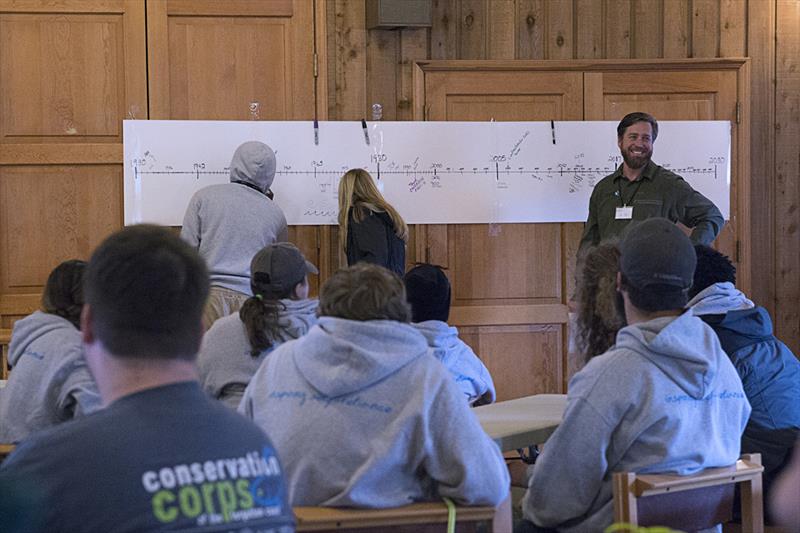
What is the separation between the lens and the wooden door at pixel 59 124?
19.0 ft

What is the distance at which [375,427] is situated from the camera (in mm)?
2277

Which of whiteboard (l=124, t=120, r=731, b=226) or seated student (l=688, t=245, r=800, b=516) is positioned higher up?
whiteboard (l=124, t=120, r=731, b=226)

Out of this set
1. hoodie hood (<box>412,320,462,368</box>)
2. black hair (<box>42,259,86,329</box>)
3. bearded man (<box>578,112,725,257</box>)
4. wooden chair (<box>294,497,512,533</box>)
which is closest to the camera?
wooden chair (<box>294,497,512,533</box>)

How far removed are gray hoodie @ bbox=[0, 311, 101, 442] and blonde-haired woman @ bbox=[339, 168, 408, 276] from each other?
97.6 inches

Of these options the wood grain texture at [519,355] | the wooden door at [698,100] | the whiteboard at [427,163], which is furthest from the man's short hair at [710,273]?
the wooden door at [698,100]

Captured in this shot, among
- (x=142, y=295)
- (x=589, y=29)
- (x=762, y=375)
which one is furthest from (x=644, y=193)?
(x=142, y=295)

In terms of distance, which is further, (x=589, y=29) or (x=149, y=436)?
(x=589, y=29)

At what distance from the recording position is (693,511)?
7.85 ft

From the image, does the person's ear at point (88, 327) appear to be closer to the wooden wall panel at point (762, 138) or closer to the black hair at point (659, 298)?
the black hair at point (659, 298)

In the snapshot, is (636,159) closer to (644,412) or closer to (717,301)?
(717,301)

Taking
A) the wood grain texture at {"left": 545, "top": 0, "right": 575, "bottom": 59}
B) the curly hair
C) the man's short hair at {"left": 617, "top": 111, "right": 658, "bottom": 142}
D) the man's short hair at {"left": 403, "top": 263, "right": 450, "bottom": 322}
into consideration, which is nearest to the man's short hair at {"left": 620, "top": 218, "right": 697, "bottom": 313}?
the curly hair

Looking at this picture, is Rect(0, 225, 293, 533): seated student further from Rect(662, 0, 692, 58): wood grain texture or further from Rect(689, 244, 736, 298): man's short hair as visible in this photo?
Rect(662, 0, 692, 58): wood grain texture

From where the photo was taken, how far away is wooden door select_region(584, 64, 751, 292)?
6352mm

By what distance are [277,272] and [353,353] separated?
1.14 meters
